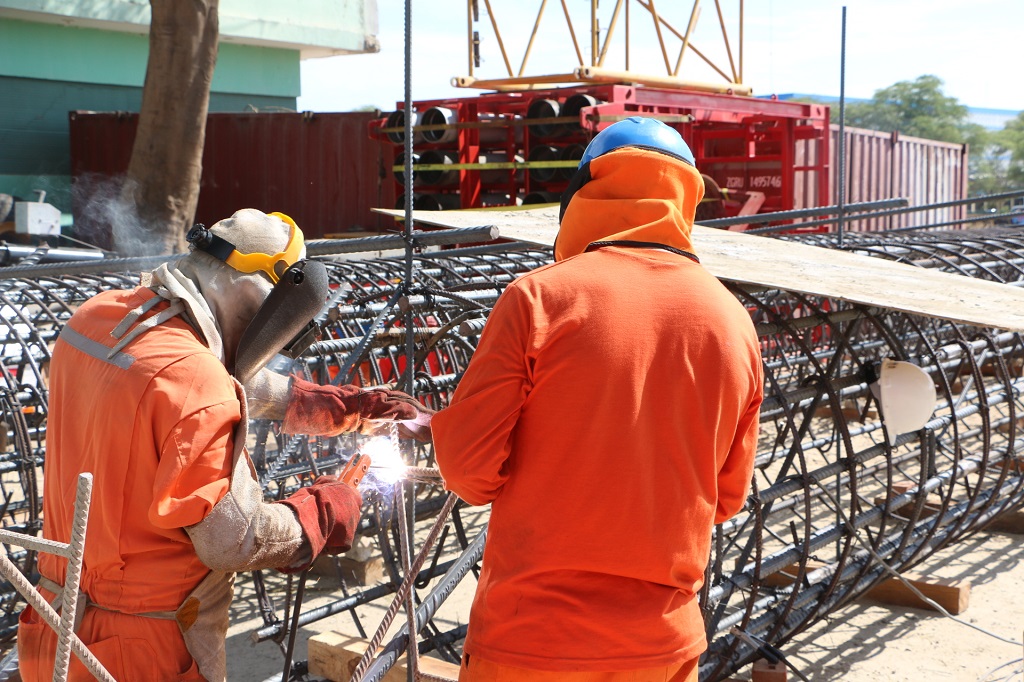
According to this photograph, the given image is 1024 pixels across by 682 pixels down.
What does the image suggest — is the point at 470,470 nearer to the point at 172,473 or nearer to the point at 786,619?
the point at 172,473

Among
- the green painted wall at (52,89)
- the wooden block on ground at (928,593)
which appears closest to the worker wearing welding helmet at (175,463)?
the wooden block on ground at (928,593)

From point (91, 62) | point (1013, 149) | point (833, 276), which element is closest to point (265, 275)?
point (833, 276)

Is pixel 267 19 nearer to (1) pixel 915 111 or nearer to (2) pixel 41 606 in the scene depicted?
(2) pixel 41 606

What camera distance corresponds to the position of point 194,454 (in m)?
2.04

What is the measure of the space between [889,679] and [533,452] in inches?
125

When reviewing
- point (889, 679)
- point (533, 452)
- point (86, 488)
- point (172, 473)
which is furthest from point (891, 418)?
point (86, 488)

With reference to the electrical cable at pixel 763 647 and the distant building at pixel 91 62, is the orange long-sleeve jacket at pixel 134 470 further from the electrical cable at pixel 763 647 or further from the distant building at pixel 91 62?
the distant building at pixel 91 62

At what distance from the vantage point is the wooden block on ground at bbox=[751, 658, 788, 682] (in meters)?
3.95

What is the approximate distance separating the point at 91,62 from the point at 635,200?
1763 centimetres

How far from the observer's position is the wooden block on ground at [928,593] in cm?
512

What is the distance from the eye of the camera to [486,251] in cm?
632

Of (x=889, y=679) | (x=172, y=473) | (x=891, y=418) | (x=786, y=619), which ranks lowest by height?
(x=889, y=679)

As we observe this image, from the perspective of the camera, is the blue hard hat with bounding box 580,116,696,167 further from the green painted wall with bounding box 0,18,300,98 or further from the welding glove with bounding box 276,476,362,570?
the green painted wall with bounding box 0,18,300,98

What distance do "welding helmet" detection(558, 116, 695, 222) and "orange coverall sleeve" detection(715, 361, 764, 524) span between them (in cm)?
47
